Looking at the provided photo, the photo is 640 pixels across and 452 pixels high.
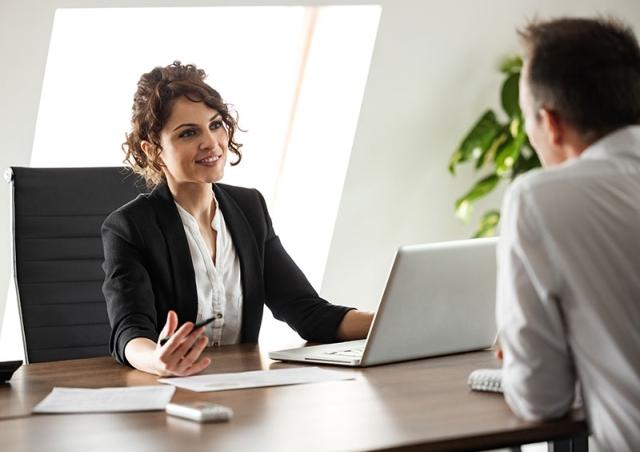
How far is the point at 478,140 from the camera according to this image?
15.3ft

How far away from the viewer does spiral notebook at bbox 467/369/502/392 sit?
1.80 meters

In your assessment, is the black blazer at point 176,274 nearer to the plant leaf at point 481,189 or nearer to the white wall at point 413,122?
the white wall at point 413,122

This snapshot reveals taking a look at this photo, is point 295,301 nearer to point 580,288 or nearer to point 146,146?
point 146,146

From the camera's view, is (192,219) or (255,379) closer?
(255,379)

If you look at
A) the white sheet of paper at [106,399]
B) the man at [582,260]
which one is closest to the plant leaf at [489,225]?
the white sheet of paper at [106,399]

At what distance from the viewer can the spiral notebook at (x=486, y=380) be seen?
5.90ft

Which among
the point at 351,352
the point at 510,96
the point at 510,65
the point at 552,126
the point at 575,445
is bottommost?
the point at 575,445

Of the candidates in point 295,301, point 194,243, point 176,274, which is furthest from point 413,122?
point 176,274

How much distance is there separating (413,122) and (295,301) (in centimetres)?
213

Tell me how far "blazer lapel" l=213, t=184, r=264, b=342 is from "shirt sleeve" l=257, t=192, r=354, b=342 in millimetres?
72

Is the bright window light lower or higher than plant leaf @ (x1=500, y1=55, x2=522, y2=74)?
lower

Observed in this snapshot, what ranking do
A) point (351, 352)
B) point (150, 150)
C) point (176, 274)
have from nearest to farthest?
point (351, 352), point (176, 274), point (150, 150)

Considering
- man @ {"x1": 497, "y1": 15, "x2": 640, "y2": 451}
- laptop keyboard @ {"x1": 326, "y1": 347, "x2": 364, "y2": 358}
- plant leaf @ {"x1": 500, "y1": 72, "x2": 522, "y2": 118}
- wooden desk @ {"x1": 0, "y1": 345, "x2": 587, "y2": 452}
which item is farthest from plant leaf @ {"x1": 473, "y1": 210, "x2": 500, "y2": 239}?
man @ {"x1": 497, "y1": 15, "x2": 640, "y2": 451}

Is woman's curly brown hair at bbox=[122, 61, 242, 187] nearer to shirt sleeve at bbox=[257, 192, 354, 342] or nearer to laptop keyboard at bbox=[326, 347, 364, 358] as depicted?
shirt sleeve at bbox=[257, 192, 354, 342]
